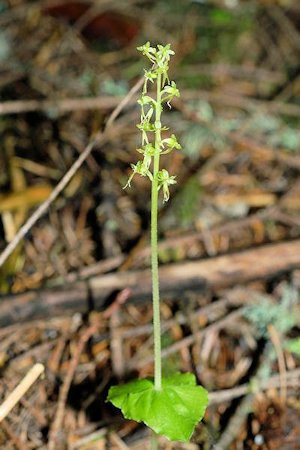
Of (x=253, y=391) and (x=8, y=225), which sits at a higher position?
(x=8, y=225)

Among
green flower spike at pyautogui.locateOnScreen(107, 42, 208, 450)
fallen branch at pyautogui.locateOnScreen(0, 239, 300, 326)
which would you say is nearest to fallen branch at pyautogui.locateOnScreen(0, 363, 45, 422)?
green flower spike at pyautogui.locateOnScreen(107, 42, 208, 450)

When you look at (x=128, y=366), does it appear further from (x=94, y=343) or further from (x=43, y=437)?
(x=43, y=437)

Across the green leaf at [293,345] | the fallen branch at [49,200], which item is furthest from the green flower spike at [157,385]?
the green leaf at [293,345]

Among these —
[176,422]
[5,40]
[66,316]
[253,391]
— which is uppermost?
[5,40]

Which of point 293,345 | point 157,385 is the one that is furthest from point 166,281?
point 157,385

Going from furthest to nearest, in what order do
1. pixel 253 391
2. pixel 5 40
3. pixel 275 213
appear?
pixel 5 40
pixel 275 213
pixel 253 391

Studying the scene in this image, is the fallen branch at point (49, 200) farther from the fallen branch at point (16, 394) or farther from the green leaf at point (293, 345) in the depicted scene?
the green leaf at point (293, 345)

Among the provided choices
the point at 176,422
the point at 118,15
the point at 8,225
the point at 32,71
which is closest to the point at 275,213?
the point at 8,225

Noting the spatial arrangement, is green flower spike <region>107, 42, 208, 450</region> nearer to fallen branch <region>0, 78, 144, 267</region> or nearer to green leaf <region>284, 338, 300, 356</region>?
fallen branch <region>0, 78, 144, 267</region>
